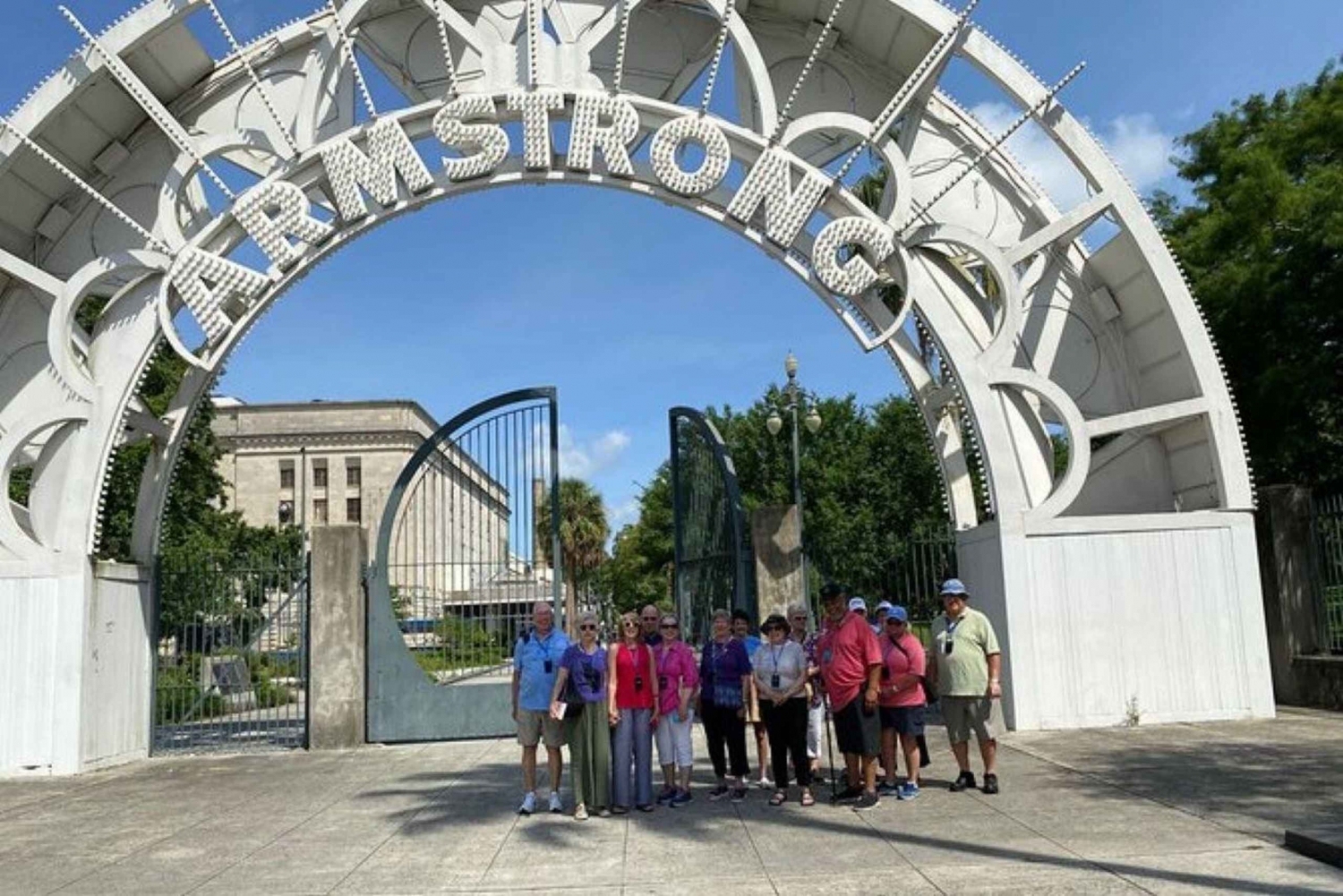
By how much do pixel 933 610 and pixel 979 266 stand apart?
4.59 meters

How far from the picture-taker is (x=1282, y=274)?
55.3 ft

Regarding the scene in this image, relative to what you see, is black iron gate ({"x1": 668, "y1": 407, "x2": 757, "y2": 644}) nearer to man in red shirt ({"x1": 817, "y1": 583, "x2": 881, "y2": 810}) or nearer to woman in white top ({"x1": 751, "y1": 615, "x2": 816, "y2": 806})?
woman in white top ({"x1": 751, "y1": 615, "x2": 816, "y2": 806})

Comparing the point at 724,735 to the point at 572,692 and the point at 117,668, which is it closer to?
the point at 572,692

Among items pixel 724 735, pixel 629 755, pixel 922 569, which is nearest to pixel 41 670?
pixel 629 755

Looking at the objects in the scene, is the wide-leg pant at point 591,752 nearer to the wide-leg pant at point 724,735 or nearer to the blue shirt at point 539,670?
the blue shirt at point 539,670

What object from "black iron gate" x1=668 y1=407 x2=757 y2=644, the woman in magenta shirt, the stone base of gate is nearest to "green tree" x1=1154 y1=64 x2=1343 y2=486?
"black iron gate" x1=668 y1=407 x2=757 y2=644

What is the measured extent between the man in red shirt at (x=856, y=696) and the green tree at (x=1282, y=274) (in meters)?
10.4

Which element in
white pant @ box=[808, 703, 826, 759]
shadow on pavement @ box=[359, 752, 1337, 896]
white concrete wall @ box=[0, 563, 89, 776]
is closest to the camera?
shadow on pavement @ box=[359, 752, 1337, 896]

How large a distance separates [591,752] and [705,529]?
6.61m

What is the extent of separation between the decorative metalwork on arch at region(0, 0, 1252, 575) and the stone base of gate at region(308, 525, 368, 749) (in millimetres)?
2114

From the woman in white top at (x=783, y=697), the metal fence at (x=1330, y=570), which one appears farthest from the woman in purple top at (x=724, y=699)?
the metal fence at (x=1330, y=570)

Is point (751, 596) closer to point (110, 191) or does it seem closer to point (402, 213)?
point (402, 213)

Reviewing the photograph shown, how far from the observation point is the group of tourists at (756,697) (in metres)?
8.74

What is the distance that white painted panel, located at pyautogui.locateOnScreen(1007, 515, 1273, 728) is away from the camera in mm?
12234
